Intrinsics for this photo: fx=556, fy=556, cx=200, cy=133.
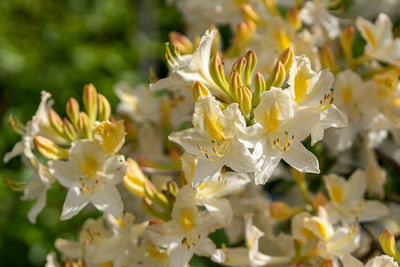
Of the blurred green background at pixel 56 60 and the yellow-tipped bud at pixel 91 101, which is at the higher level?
the yellow-tipped bud at pixel 91 101

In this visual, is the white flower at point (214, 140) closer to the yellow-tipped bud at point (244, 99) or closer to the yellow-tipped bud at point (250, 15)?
the yellow-tipped bud at point (244, 99)

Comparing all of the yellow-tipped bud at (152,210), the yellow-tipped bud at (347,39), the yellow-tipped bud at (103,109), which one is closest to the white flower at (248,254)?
the yellow-tipped bud at (152,210)

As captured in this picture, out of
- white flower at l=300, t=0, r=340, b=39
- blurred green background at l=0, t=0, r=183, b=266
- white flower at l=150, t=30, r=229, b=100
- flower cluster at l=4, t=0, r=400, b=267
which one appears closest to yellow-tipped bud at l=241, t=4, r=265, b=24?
flower cluster at l=4, t=0, r=400, b=267

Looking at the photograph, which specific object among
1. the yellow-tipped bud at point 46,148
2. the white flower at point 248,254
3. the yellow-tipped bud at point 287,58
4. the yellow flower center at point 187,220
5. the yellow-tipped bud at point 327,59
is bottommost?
the white flower at point 248,254

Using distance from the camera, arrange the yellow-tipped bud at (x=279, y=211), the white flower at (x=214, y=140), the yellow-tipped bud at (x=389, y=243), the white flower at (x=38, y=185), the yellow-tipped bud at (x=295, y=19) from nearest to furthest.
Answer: the white flower at (x=214, y=140), the yellow-tipped bud at (x=389, y=243), the white flower at (x=38, y=185), the yellow-tipped bud at (x=279, y=211), the yellow-tipped bud at (x=295, y=19)

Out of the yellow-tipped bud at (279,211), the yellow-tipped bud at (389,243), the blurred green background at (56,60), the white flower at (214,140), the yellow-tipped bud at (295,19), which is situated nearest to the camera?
the white flower at (214,140)

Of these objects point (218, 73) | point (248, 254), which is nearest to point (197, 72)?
point (218, 73)

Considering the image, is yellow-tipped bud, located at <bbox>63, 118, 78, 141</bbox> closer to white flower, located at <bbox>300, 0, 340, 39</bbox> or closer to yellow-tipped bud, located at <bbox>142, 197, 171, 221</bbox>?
yellow-tipped bud, located at <bbox>142, 197, 171, 221</bbox>
